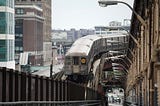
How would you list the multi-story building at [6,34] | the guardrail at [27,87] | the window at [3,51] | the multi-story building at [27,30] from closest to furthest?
the guardrail at [27,87] < the window at [3,51] < the multi-story building at [6,34] < the multi-story building at [27,30]

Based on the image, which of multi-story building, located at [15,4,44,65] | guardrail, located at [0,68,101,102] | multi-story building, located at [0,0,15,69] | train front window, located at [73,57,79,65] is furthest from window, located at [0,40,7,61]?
multi-story building, located at [15,4,44,65]

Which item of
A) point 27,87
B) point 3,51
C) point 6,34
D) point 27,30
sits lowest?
point 3,51

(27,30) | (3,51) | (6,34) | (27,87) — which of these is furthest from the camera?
(27,30)

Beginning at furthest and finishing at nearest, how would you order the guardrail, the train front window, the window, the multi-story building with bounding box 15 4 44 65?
the multi-story building with bounding box 15 4 44 65 < the window < the train front window < the guardrail

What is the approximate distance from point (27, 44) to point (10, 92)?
481 feet

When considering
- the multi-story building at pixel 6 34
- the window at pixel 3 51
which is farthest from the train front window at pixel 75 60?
the window at pixel 3 51

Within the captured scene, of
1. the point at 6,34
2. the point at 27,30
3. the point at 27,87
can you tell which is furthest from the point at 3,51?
the point at 27,30

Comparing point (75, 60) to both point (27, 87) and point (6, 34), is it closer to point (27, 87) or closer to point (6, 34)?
point (6, 34)

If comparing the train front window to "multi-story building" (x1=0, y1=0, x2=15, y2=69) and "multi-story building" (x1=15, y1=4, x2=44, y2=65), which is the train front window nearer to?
"multi-story building" (x1=0, y1=0, x2=15, y2=69)

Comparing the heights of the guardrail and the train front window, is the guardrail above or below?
above

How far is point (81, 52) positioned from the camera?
56844 millimetres

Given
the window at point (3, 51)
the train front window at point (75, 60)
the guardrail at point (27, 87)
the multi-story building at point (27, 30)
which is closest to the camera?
the guardrail at point (27, 87)

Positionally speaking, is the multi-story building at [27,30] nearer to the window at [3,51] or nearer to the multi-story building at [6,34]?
the multi-story building at [6,34]

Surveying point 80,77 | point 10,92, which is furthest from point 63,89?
point 80,77
